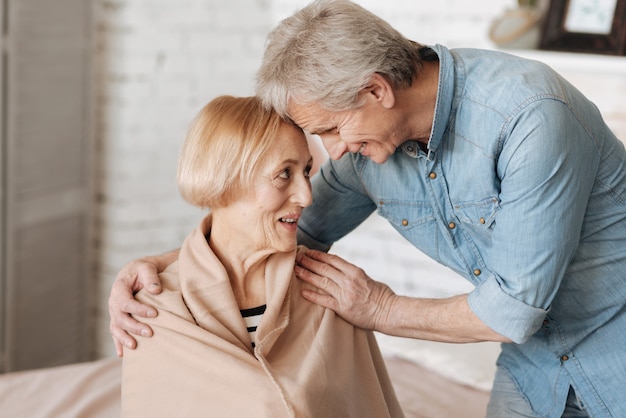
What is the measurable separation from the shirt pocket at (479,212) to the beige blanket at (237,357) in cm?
35

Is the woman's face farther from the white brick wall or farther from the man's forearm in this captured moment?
the white brick wall

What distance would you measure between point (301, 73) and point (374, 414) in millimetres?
726

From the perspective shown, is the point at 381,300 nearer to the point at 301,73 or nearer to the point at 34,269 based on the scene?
the point at 301,73

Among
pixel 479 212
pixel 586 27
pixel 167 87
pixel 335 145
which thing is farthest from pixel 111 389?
pixel 586 27

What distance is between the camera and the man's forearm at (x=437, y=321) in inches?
62.2

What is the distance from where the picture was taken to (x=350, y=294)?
171 cm

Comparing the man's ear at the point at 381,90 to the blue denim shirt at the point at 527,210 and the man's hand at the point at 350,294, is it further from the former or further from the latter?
the man's hand at the point at 350,294

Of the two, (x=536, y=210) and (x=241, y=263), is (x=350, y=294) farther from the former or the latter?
(x=536, y=210)

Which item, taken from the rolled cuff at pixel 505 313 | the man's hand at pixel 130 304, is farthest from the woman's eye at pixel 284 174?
the rolled cuff at pixel 505 313

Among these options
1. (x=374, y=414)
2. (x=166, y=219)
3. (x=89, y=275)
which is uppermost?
(x=374, y=414)

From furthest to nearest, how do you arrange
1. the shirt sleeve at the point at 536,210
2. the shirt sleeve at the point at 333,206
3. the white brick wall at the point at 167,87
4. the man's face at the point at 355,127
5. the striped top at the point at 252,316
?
1. the white brick wall at the point at 167,87
2. the shirt sleeve at the point at 333,206
3. the striped top at the point at 252,316
4. the man's face at the point at 355,127
5. the shirt sleeve at the point at 536,210

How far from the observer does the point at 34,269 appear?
3.19 m

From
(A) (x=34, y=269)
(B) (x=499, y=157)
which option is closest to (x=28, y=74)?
(A) (x=34, y=269)

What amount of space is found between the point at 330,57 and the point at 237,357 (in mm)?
595
